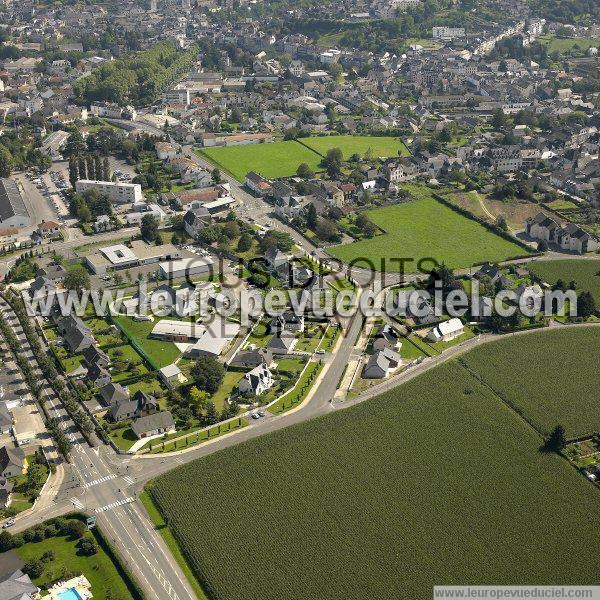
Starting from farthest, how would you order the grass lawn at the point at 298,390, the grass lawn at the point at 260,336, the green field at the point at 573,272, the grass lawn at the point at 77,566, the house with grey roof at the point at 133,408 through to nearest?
1. the green field at the point at 573,272
2. the grass lawn at the point at 260,336
3. the grass lawn at the point at 298,390
4. the house with grey roof at the point at 133,408
5. the grass lawn at the point at 77,566

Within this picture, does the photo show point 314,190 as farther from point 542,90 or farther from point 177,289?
point 542,90

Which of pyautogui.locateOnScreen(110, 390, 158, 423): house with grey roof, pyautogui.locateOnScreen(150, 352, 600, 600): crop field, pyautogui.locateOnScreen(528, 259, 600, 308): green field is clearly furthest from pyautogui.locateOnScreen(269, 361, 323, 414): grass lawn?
pyautogui.locateOnScreen(528, 259, 600, 308): green field

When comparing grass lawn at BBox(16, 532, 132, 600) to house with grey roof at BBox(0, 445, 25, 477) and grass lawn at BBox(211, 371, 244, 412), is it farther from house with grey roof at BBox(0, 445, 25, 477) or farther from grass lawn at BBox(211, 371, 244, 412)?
grass lawn at BBox(211, 371, 244, 412)

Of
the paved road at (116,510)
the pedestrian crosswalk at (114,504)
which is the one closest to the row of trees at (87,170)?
the paved road at (116,510)

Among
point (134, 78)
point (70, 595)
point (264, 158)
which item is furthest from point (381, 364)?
point (134, 78)

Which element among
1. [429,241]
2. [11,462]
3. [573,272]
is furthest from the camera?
[429,241]

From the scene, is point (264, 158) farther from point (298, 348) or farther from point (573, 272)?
point (298, 348)

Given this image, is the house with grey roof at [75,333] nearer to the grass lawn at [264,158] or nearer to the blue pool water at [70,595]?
the blue pool water at [70,595]
